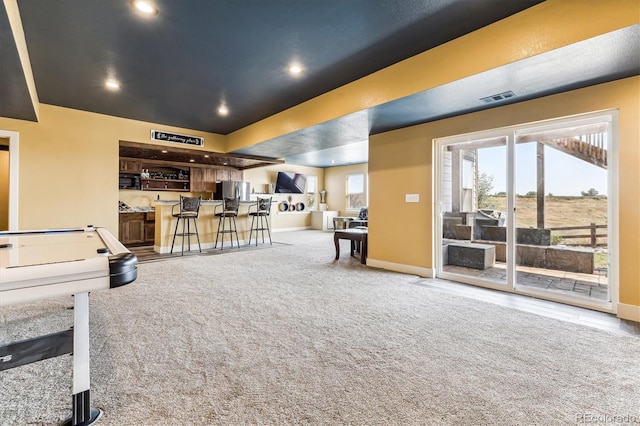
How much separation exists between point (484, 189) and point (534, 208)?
0.60 metres

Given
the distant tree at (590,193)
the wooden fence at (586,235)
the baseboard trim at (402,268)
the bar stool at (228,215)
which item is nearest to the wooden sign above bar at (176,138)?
the bar stool at (228,215)

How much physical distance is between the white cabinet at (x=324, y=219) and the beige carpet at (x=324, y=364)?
25.0 ft

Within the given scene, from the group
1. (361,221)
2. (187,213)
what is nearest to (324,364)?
(187,213)

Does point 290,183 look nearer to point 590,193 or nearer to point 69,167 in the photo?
point 69,167

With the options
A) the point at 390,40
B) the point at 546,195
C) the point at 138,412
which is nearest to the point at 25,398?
the point at 138,412

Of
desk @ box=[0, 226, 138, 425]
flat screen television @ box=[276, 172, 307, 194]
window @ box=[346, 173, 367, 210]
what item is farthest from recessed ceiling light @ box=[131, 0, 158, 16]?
window @ box=[346, 173, 367, 210]

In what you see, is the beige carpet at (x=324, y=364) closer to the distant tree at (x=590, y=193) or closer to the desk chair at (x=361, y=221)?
the distant tree at (x=590, y=193)

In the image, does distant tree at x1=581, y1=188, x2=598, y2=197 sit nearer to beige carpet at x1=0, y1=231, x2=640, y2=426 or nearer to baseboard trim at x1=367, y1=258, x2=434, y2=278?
beige carpet at x1=0, y1=231, x2=640, y2=426

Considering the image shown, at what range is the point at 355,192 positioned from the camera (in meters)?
10.9

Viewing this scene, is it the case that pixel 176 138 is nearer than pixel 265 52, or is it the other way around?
pixel 265 52

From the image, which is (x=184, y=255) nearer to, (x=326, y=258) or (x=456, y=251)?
(x=326, y=258)

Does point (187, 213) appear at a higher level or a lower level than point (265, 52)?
lower

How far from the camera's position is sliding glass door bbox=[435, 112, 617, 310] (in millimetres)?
3008

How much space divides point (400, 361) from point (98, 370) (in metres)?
1.88
